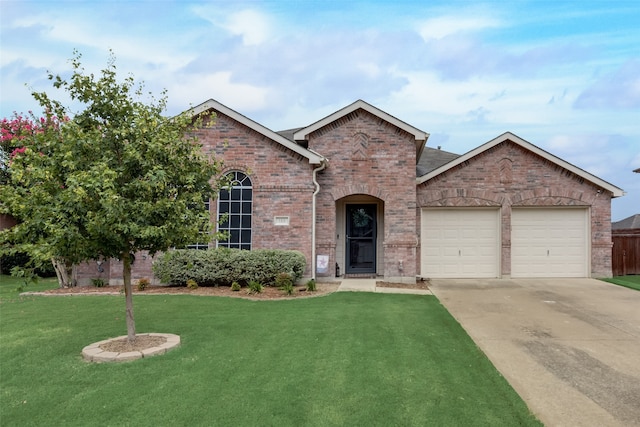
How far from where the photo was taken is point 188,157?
19.4ft

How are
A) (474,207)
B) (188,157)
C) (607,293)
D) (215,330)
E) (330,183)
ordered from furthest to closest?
1. (474,207)
2. (330,183)
3. (607,293)
4. (215,330)
5. (188,157)

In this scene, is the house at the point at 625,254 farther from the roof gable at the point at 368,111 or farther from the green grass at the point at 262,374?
the green grass at the point at 262,374

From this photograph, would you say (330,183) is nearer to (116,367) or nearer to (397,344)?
(397,344)

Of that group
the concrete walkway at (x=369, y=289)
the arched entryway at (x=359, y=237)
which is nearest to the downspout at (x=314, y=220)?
the concrete walkway at (x=369, y=289)

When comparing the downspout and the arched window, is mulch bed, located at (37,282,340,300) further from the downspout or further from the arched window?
the arched window

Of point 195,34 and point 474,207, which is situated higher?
point 195,34

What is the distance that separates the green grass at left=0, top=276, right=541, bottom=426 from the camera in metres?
3.86

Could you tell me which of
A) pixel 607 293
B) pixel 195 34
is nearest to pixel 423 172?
pixel 607 293

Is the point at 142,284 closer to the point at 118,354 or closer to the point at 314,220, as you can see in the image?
the point at 314,220

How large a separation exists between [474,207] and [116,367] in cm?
1173

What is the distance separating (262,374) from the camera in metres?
4.85

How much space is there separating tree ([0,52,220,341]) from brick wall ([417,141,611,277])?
31.6ft

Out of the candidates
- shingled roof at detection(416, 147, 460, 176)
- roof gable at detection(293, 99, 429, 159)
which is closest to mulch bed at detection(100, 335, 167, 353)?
roof gable at detection(293, 99, 429, 159)

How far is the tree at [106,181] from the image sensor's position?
5004mm
